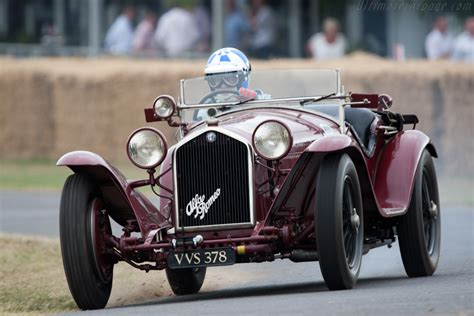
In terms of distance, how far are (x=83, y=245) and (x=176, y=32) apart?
1467cm

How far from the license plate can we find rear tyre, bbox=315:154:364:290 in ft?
1.89

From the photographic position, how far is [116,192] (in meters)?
8.78

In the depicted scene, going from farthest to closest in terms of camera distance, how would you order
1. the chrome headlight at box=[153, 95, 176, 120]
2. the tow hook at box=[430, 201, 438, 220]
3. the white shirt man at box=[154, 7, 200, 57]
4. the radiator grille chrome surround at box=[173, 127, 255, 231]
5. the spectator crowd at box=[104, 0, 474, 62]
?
the white shirt man at box=[154, 7, 200, 57] < the spectator crowd at box=[104, 0, 474, 62] < the tow hook at box=[430, 201, 438, 220] < the chrome headlight at box=[153, 95, 176, 120] < the radiator grille chrome surround at box=[173, 127, 255, 231]

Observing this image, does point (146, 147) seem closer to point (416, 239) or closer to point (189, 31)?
point (416, 239)

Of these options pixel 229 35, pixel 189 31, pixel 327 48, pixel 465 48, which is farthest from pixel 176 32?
pixel 465 48

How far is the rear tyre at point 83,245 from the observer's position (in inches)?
327

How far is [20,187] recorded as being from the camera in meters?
20.0

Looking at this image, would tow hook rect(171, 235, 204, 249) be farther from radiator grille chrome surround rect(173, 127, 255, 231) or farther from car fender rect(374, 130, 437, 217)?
car fender rect(374, 130, 437, 217)

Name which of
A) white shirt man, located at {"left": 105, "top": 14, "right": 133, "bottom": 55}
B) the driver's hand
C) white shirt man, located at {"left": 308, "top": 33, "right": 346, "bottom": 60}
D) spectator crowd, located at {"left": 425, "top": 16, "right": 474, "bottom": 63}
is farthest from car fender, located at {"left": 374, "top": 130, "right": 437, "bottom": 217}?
white shirt man, located at {"left": 105, "top": 14, "right": 133, "bottom": 55}

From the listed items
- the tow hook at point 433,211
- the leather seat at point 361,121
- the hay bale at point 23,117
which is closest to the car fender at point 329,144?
the leather seat at point 361,121

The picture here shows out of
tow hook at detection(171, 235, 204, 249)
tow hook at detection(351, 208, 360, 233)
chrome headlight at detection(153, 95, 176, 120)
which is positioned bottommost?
tow hook at detection(171, 235, 204, 249)

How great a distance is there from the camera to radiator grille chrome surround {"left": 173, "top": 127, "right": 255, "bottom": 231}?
27.7 ft

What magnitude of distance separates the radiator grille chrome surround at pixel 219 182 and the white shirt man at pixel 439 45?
13.3m

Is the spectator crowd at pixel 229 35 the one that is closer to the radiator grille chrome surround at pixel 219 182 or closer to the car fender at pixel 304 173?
the car fender at pixel 304 173
